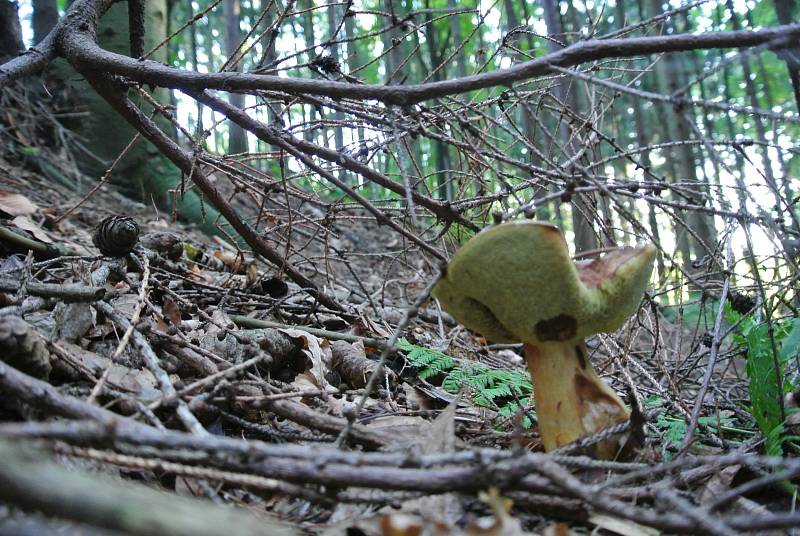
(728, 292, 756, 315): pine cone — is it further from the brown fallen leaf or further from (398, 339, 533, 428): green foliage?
the brown fallen leaf

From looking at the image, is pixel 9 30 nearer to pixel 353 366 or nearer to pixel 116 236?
pixel 116 236

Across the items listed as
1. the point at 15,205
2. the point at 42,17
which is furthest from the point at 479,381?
the point at 42,17

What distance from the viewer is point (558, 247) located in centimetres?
126

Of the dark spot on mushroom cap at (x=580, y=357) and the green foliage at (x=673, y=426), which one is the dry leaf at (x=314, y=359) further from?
the green foliage at (x=673, y=426)

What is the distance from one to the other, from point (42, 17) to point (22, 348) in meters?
6.96

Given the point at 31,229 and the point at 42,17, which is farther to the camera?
the point at 42,17

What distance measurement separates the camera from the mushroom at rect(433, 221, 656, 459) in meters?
1.28

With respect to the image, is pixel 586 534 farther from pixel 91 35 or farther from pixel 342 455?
pixel 91 35

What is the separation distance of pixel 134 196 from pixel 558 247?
5481 millimetres

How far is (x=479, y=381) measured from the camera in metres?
2.11

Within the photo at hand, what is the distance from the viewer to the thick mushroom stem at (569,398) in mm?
1468

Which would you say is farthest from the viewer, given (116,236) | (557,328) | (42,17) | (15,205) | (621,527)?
(42,17)

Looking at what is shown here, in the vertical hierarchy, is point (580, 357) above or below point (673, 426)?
above

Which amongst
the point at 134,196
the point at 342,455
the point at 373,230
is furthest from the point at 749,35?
the point at 373,230
